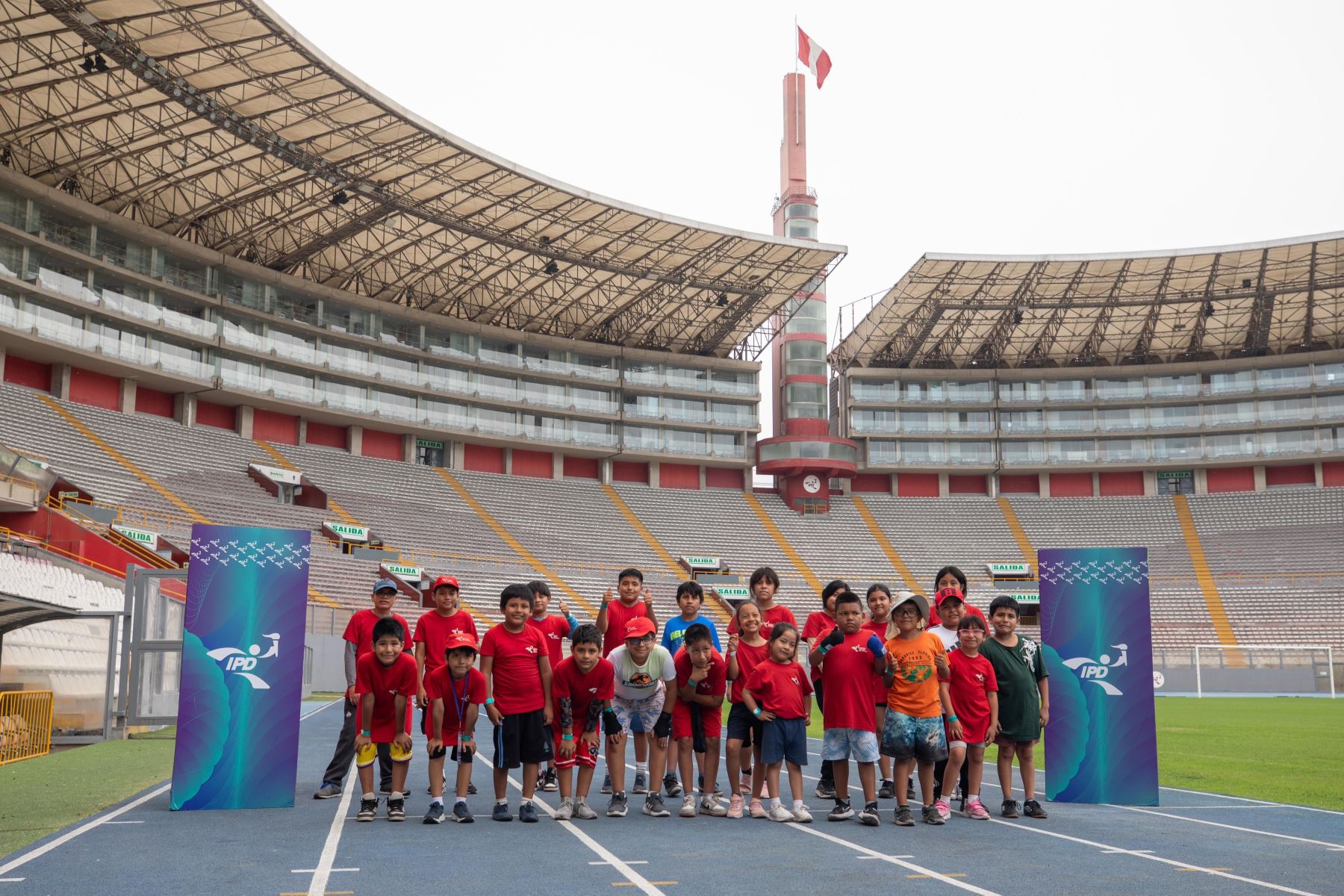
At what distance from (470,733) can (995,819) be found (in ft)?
14.7

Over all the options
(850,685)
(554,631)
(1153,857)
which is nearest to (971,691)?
(850,685)

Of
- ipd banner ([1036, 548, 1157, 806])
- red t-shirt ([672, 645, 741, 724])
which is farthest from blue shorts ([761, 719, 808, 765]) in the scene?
ipd banner ([1036, 548, 1157, 806])

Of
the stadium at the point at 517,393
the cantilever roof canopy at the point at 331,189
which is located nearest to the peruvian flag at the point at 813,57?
the stadium at the point at 517,393

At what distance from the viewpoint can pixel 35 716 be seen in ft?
51.0

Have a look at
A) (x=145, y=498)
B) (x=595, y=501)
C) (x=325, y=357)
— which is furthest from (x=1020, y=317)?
(x=145, y=498)

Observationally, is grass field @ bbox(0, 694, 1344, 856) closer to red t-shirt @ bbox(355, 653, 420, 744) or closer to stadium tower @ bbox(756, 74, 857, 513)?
red t-shirt @ bbox(355, 653, 420, 744)

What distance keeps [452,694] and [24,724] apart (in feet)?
30.3

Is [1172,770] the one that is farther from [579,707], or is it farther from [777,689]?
[579,707]

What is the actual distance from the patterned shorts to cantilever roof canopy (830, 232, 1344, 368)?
144ft

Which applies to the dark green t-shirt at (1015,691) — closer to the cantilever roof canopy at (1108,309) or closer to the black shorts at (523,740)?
the black shorts at (523,740)

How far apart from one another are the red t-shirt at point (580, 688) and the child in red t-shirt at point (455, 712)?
0.66 metres

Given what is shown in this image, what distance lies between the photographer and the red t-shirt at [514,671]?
30.0ft

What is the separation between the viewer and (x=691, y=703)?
977cm

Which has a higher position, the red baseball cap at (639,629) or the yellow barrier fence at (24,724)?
the red baseball cap at (639,629)
